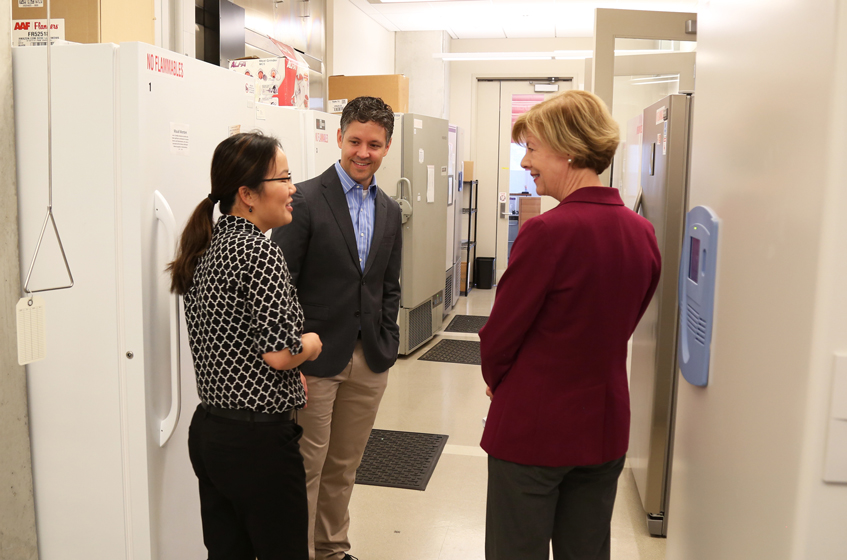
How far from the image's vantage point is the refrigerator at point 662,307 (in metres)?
2.70

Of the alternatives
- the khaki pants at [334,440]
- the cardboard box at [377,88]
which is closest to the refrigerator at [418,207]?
the cardboard box at [377,88]

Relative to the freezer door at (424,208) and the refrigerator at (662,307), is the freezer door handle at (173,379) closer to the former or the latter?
the refrigerator at (662,307)

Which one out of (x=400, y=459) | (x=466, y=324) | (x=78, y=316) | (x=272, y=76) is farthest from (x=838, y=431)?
(x=466, y=324)

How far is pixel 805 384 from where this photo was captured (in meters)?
1.06

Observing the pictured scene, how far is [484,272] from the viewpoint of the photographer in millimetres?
9086

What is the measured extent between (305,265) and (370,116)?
527 mm

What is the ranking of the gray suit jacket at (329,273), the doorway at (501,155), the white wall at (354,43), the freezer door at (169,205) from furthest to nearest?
1. the doorway at (501,155)
2. the white wall at (354,43)
3. the gray suit jacket at (329,273)
4. the freezer door at (169,205)

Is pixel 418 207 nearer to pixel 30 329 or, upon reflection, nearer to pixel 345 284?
pixel 345 284

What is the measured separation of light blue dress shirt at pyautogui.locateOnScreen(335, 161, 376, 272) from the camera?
225 cm

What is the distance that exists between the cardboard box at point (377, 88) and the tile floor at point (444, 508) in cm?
259

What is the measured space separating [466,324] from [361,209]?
4.66 m

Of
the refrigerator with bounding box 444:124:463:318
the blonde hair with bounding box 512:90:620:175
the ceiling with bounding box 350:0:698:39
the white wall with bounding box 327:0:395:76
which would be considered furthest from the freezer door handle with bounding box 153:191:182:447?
the ceiling with bounding box 350:0:698:39

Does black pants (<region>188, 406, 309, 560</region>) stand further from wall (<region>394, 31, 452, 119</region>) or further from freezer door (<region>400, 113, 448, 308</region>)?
wall (<region>394, 31, 452, 119</region>)

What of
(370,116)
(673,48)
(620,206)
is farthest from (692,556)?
(673,48)
